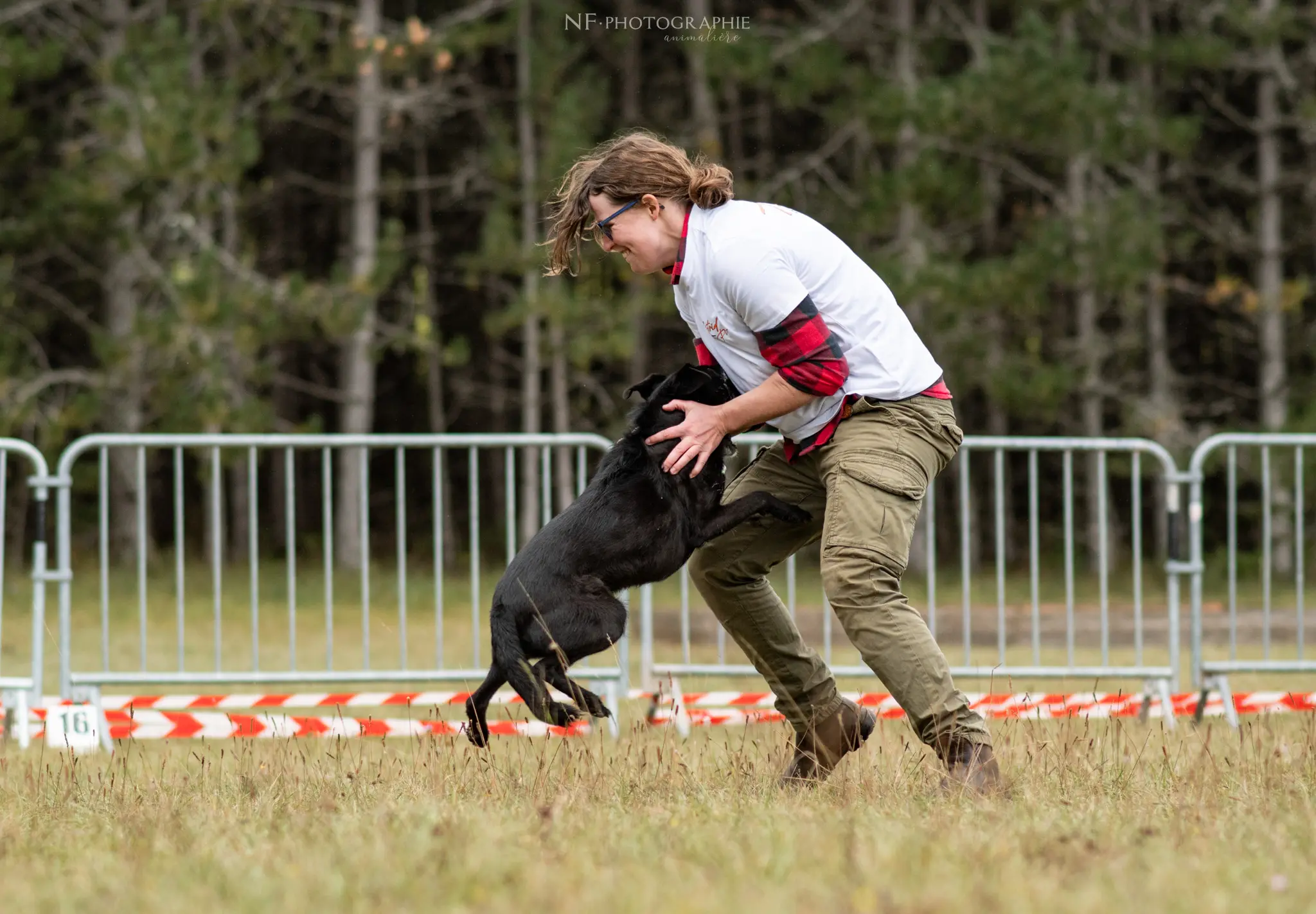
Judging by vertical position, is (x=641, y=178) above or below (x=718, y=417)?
above

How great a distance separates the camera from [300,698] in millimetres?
6281

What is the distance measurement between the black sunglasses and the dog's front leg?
859 mm

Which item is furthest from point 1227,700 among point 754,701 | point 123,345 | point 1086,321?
point 1086,321

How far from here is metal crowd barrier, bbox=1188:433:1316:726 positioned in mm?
6953

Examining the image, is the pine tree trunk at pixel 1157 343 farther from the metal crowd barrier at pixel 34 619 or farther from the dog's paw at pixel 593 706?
the dog's paw at pixel 593 706

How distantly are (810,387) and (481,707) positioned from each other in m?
1.34

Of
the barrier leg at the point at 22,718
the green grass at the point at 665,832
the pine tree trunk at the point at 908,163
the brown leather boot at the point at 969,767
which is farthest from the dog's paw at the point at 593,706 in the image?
the pine tree trunk at the point at 908,163

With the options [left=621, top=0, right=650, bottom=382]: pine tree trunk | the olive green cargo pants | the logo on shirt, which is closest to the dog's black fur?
the olive green cargo pants

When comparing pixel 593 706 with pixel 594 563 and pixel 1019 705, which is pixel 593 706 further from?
pixel 1019 705

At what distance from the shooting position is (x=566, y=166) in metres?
16.1

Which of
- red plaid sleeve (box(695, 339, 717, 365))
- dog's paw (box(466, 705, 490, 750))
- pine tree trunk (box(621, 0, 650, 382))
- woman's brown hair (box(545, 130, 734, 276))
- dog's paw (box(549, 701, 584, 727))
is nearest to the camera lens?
woman's brown hair (box(545, 130, 734, 276))

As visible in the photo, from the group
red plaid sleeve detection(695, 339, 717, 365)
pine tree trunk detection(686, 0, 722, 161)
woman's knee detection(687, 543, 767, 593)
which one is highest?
pine tree trunk detection(686, 0, 722, 161)

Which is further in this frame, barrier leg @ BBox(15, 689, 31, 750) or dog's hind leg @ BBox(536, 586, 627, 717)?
barrier leg @ BBox(15, 689, 31, 750)

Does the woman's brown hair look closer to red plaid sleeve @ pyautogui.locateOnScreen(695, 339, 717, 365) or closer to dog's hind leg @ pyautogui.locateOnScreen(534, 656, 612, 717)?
red plaid sleeve @ pyautogui.locateOnScreen(695, 339, 717, 365)
